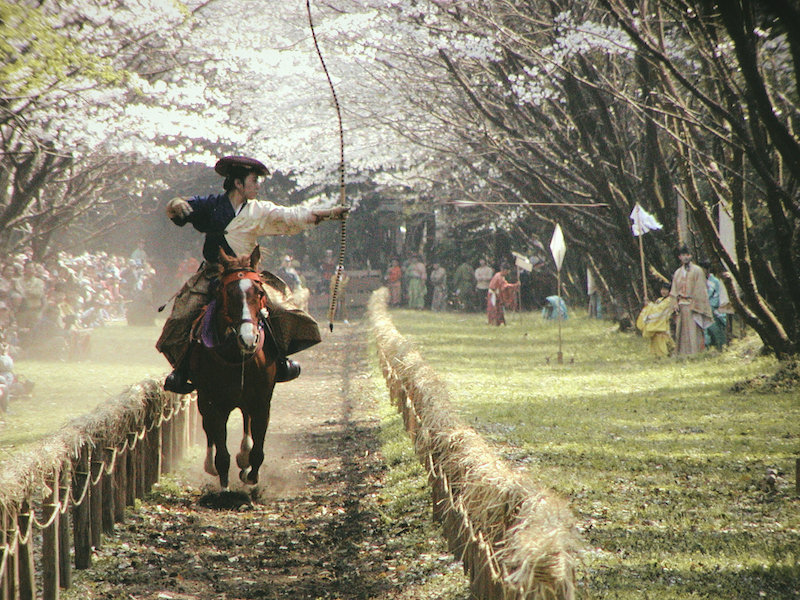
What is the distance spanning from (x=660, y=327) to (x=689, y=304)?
2.35 feet

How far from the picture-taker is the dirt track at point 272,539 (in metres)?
5.82

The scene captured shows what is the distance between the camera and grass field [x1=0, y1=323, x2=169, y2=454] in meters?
11.6

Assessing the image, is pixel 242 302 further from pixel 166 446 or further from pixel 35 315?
pixel 35 315

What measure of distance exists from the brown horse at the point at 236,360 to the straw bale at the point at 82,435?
0.53m

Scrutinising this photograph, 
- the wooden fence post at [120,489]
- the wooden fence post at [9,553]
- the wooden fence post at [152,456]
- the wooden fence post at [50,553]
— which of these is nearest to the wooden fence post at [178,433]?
the wooden fence post at [152,456]

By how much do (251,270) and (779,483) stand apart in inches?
182

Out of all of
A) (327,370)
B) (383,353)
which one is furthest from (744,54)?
(327,370)

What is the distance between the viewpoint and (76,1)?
1427 centimetres

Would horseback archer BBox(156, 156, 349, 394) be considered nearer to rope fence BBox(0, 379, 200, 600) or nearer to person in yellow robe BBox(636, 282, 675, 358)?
rope fence BBox(0, 379, 200, 600)

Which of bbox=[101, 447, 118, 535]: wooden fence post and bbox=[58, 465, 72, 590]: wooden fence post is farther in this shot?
bbox=[101, 447, 118, 535]: wooden fence post

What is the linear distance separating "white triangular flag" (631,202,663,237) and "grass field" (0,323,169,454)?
30.5 feet

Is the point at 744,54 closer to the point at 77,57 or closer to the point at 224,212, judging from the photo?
the point at 224,212

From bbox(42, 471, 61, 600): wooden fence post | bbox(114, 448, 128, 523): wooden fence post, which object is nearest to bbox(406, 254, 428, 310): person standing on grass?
bbox(114, 448, 128, 523): wooden fence post

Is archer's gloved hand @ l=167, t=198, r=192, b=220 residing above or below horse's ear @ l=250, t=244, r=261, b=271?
above
